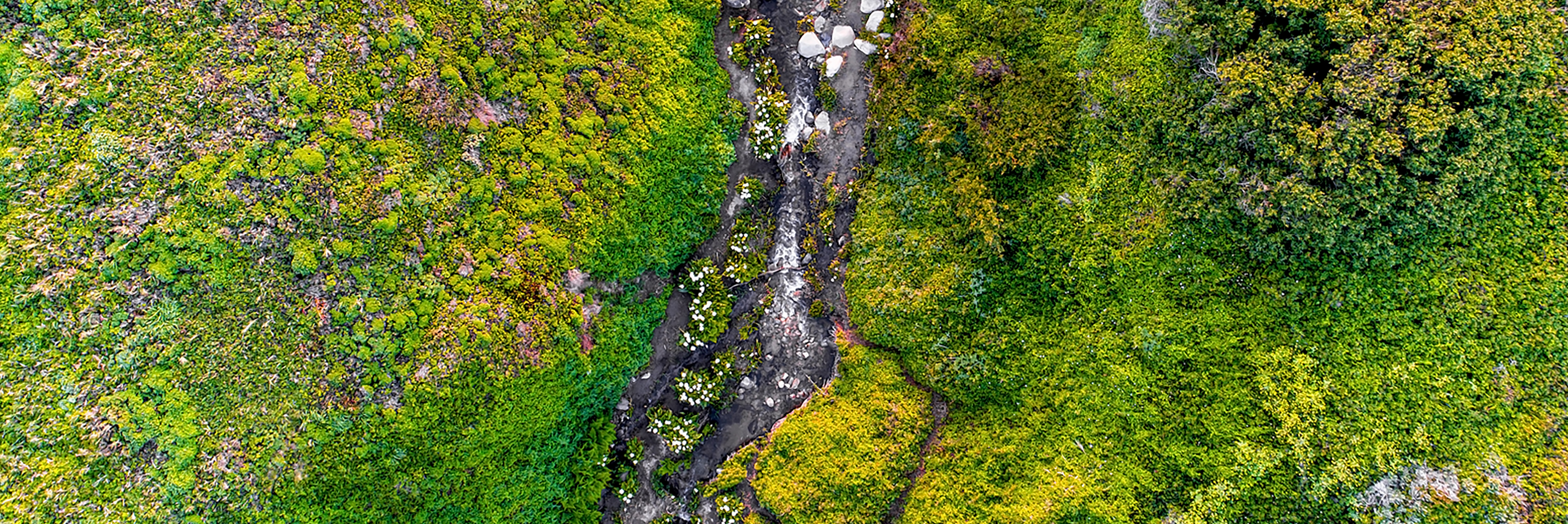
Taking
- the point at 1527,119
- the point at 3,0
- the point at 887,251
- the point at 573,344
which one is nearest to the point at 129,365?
the point at 3,0

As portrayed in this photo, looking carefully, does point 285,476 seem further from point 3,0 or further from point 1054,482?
point 1054,482

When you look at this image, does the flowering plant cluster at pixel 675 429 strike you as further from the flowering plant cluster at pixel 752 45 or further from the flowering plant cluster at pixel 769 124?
the flowering plant cluster at pixel 752 45

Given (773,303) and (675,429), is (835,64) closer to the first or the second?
(773,303)

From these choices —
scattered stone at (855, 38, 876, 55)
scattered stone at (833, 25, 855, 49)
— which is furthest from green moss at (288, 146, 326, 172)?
scattered stone at (855, 38, 876, 55)

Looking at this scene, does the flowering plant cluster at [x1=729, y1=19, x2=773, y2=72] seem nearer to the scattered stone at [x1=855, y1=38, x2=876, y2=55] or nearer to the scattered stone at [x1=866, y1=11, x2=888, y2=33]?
the scattered stone at [x1=855, y1=38, x2=876, y2=55]

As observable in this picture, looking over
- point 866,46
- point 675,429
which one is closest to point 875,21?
point 866,46

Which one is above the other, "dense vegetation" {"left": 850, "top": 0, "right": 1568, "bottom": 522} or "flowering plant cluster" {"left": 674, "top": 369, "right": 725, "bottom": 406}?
"dense vegetation" {"left": 850, "top": 0, "right": 1568, "bottom": 522}
